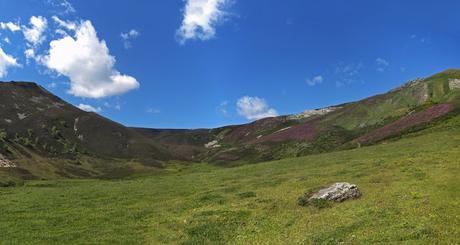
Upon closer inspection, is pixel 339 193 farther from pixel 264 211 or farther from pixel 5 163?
pixel 5 163

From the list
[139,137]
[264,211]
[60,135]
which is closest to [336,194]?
[264,211]

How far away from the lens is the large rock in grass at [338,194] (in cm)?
2852

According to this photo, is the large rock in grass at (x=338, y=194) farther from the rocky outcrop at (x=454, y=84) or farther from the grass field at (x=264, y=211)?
the rocky outcrop at (x=454, y=84)

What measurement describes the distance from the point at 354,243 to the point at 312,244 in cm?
191

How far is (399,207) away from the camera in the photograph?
23.5 meters

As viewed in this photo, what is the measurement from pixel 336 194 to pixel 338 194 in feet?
0.42

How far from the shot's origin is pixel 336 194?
28719 mm

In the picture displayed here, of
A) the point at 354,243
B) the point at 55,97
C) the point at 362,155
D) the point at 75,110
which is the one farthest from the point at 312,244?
the point at 55,97

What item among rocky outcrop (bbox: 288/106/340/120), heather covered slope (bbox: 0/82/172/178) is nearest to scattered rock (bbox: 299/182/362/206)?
heather covered slope (bbox: 0/82/172/178)

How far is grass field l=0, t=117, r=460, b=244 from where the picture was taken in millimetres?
20984

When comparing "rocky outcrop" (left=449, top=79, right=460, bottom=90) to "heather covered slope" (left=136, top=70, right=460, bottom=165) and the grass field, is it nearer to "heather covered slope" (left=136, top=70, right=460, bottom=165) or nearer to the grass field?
"heather covered slope" (left=136, top=70, right=460, bottom=165)

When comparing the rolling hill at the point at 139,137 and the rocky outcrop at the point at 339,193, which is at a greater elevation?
the rolling hill at the point at 139,137

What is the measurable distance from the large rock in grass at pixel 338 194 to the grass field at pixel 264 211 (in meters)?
0.72

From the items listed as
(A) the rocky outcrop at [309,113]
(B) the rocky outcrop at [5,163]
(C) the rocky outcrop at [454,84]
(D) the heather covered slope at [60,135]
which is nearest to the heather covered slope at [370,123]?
(C) the rocky outcrop at [454,84]
